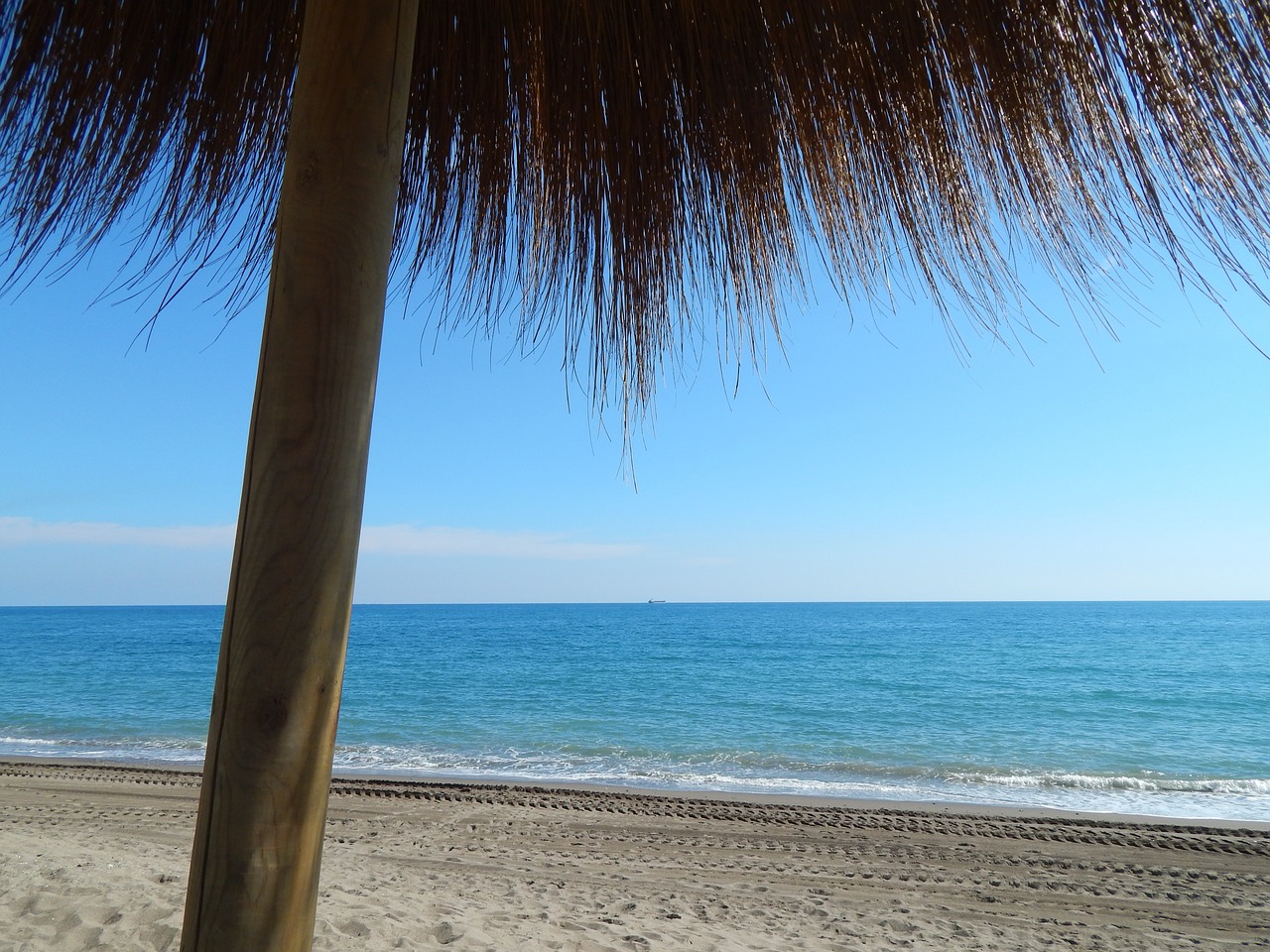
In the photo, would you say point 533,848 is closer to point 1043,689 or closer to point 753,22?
point 753,22

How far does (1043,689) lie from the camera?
2139cm

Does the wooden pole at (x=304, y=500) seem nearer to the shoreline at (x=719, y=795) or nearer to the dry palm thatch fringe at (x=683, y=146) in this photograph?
the dry palm thatch fringe at (x=683, y=146)

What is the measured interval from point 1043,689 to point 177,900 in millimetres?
22139

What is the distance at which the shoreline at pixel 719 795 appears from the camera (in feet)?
24.3

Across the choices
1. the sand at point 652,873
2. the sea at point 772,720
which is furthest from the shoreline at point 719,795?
the sea at point 772,720

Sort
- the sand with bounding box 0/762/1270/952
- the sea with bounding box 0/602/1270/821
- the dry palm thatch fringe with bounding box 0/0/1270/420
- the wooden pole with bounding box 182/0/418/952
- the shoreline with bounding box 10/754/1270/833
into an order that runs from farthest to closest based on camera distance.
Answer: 1. the sea with bounding box 0/602/1270/821
2. the shoreline with bounding box 10/754/1270/833
3. the sand with bounding box 0/762/1270/952
4. the dry palm thatch fringe with bounding box 0/0/1270/420
5. the wooden pole with bounding box 182/0/418/952

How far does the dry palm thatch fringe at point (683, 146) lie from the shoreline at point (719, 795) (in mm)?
7110

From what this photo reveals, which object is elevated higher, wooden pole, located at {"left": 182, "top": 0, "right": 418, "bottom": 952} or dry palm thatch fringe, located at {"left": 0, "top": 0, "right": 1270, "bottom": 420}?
dry palm thatch fringe, located at {"left": 0, "top": 0, "right": 1270, "bottom": 420}

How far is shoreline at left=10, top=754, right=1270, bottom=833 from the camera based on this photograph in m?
7.41

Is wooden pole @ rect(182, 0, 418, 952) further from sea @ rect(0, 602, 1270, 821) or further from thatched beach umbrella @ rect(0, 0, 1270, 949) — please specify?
sea @ rect(0, 602, 1270, 821)

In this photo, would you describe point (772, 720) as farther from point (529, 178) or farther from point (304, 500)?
point (304, 500)

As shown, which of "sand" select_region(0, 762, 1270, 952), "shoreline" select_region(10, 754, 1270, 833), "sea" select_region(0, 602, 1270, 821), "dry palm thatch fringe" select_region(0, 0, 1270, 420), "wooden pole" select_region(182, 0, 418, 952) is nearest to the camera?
"wooden pole" select_region(182, 0, 418, 952)

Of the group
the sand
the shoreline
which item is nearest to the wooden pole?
the sand

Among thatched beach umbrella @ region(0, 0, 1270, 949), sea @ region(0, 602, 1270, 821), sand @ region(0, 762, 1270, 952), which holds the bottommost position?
sea @ region(0, 602, 1270, 821)
